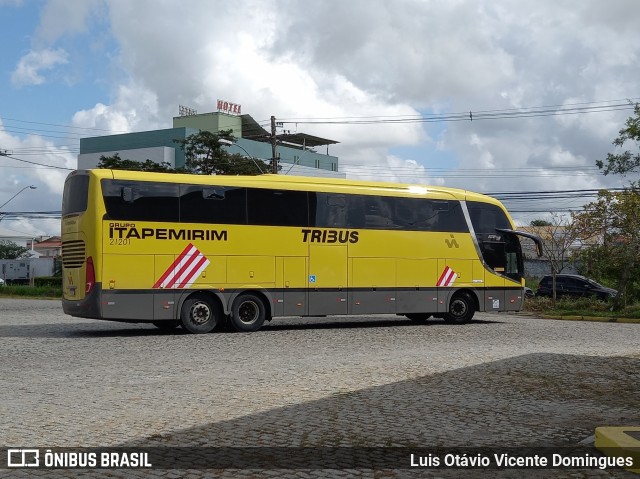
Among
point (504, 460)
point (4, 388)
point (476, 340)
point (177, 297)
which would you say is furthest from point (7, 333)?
point (504, 460)

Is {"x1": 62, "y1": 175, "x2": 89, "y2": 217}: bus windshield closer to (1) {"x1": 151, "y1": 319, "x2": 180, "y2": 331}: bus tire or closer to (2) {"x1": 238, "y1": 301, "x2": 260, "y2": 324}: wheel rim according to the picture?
(1) {"x1": 151, "y1": 319, "x2": 180, "y2": 331}: bus tire

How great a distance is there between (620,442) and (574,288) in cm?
3471

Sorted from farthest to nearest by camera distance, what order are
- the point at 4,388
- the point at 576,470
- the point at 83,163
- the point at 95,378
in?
1. the point at 83,163
2. the point at 95,378
3. the point at 4,388
4. the point at 576,470

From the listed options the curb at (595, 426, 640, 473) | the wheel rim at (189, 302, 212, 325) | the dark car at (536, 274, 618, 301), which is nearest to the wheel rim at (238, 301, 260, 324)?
the wheel rim at (189, 302, 212, 325)

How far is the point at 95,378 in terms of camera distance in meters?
11.8

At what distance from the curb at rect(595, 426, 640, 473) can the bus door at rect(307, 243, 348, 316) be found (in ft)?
47.9

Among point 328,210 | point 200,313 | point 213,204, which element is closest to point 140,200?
point 213,204

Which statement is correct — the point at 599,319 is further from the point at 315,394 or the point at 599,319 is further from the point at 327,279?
the point at 315,394

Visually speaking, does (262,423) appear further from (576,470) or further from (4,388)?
(4,388)

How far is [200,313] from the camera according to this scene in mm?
20234

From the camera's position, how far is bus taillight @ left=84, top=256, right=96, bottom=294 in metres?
18.6

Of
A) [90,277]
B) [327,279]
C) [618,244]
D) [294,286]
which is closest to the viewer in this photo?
[90,277]

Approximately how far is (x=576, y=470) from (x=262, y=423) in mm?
3250

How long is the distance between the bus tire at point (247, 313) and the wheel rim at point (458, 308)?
20.7 ft
